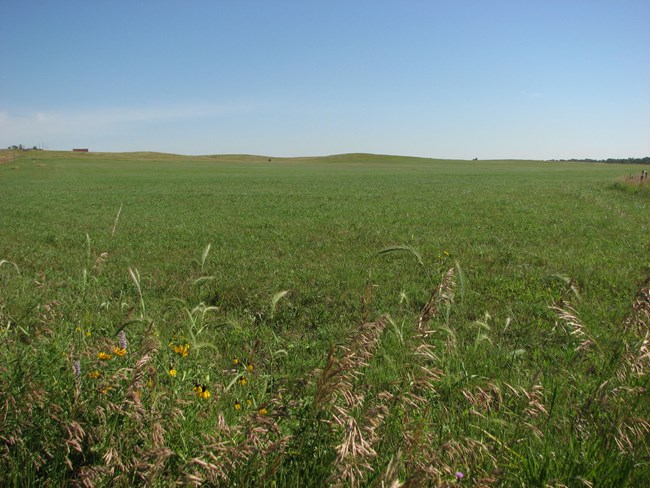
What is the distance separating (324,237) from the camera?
1185cm

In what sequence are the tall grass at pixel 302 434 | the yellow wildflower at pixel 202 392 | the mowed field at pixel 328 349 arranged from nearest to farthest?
the tall grass at pixel 302 434, the mowed field at pixel 328 349, the yellow wildflower at pixel 202 392

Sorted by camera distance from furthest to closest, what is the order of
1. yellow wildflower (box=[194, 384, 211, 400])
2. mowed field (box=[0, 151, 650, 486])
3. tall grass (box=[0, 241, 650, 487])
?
yellow wildflower (box=[194, 384, 211, 400]) → mowed field (box=[0, 151, 650, 486]) → tall grass (box=[0, 241, 650, 487])

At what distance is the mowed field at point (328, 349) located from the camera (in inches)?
92.6

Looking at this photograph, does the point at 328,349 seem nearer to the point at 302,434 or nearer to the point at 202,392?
the point at 202,392

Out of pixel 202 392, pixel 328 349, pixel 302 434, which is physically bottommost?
pixel 328 349

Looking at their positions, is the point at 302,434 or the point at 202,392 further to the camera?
the point at 202,392

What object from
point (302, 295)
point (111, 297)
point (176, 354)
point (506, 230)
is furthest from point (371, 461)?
point (506, 230)

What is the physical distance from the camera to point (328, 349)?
517 cm

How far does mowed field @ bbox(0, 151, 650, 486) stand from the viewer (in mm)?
2352

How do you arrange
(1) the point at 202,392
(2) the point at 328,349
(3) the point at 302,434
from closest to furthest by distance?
(3) the point at 302,434
(1) the point at 202,392
(2) the point at 328,349

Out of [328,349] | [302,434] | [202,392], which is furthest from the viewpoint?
[328,349]

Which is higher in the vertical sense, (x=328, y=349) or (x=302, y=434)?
(x=302, y=434)

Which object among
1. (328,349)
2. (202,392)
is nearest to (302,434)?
(202,392)

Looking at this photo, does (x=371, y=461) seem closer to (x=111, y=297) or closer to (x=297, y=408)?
(x=297, y=408)
